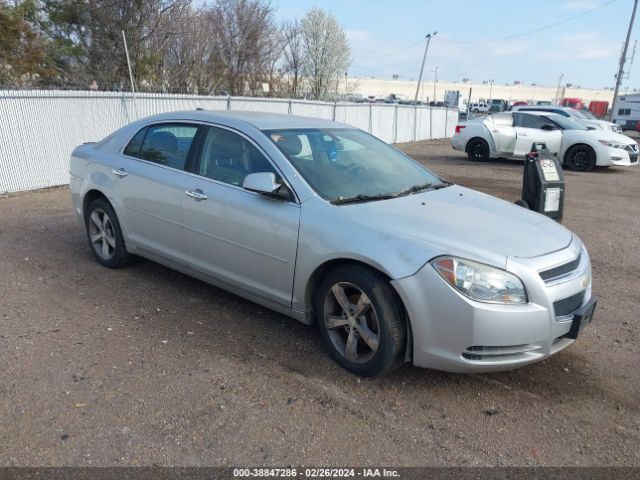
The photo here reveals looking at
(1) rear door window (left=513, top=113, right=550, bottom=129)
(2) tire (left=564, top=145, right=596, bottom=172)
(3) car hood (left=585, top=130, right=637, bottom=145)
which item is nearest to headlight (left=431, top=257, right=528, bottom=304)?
(2) tire (left=564, top=145, right=596, bottom=172)

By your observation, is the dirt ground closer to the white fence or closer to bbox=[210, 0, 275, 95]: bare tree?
the white fence

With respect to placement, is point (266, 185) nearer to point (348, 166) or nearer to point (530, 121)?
point (348, 166)

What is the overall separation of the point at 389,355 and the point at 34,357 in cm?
234

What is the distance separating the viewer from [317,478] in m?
2.59

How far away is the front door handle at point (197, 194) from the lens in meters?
4.15

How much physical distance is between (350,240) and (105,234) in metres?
3.04

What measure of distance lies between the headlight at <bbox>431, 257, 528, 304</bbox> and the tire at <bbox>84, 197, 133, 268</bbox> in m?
3.30

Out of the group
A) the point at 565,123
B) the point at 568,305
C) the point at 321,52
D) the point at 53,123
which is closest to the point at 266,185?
the point at 568,305

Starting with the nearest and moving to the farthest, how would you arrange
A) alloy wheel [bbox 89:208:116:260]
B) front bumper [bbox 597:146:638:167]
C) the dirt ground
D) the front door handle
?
the dirt ground
the front door handle
alloy wheel [bbox 89:208:116:260]
front bumper [bbox 597:146:638:167]

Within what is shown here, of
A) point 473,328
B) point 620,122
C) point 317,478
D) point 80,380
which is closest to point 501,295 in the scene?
point 473,328

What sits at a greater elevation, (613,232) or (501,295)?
(501,295)

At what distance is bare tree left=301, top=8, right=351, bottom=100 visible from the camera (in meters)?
38.8

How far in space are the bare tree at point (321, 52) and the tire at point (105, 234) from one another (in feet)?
112

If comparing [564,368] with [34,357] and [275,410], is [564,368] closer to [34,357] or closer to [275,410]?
[275,410]
